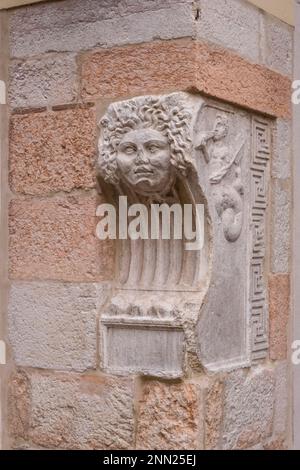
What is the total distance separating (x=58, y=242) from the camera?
9.32ft

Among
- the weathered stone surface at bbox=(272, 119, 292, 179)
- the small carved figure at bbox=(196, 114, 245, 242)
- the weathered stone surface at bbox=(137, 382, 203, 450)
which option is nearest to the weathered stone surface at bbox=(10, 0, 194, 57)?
the small carved figure at bbox=(196, 114, 245, 242)

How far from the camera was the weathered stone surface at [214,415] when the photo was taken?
8.63 feet

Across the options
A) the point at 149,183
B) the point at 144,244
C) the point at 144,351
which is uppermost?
the point at 149,183

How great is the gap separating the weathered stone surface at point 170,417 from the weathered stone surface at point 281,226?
0.67 metres

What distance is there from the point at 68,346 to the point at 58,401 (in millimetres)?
187

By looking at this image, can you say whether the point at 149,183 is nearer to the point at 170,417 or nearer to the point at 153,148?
the point at 153,148

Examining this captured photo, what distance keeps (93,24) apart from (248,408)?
1347mm

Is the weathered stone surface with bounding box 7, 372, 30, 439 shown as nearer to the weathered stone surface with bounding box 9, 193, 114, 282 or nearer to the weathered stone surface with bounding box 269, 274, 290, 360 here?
the weathered stone surface with bounding box 9, 193, 114, 282

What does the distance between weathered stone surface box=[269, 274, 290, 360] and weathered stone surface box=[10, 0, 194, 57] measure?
959mm

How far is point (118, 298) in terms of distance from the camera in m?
2.74

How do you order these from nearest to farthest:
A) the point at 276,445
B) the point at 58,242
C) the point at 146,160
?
the point at 146,160 < the point at 58,242 < the point at 276,445

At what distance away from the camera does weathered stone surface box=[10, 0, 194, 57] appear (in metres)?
2.66

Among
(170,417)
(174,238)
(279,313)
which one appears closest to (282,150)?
(279,313)
